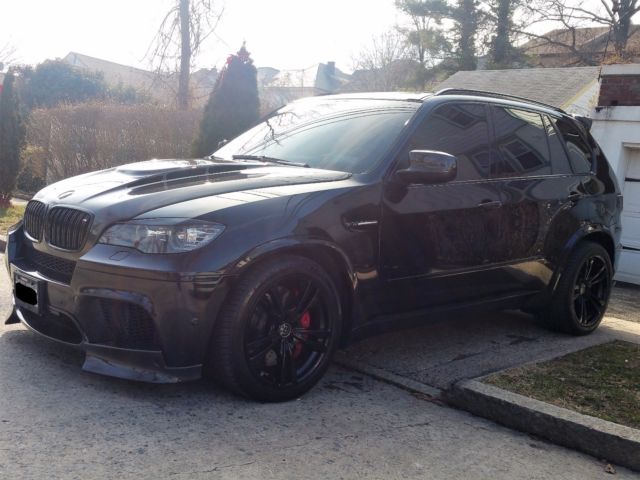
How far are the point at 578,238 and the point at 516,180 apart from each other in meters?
0.91

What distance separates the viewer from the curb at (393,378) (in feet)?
14.8

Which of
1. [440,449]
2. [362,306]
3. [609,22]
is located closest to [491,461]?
[440,449]

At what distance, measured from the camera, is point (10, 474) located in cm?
300

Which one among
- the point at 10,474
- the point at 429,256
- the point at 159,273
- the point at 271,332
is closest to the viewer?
the point at 10,474

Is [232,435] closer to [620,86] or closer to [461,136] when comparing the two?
[461,136]

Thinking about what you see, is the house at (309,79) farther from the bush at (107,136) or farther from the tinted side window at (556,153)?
the tinted side window at (556,153)

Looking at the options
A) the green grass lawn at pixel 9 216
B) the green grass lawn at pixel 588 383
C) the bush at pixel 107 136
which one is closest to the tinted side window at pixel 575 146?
the green grass lawn at pixel 588 383

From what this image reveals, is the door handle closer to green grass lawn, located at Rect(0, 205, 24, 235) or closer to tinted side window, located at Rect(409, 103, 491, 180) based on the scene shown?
tinted side window, located at Rect(409, 103, 491, 180)

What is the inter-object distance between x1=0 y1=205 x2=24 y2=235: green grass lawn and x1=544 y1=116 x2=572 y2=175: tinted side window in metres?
7.15

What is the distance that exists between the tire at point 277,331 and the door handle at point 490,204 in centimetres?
144

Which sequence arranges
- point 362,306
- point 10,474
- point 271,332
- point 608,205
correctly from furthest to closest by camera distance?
point 608,205 → point 362,306 → point 271,332 → point 10,474

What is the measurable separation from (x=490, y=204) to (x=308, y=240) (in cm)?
167

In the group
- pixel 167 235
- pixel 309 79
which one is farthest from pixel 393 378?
pixel 309 79

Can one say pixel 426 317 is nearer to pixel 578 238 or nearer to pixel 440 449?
pixel 440 449
